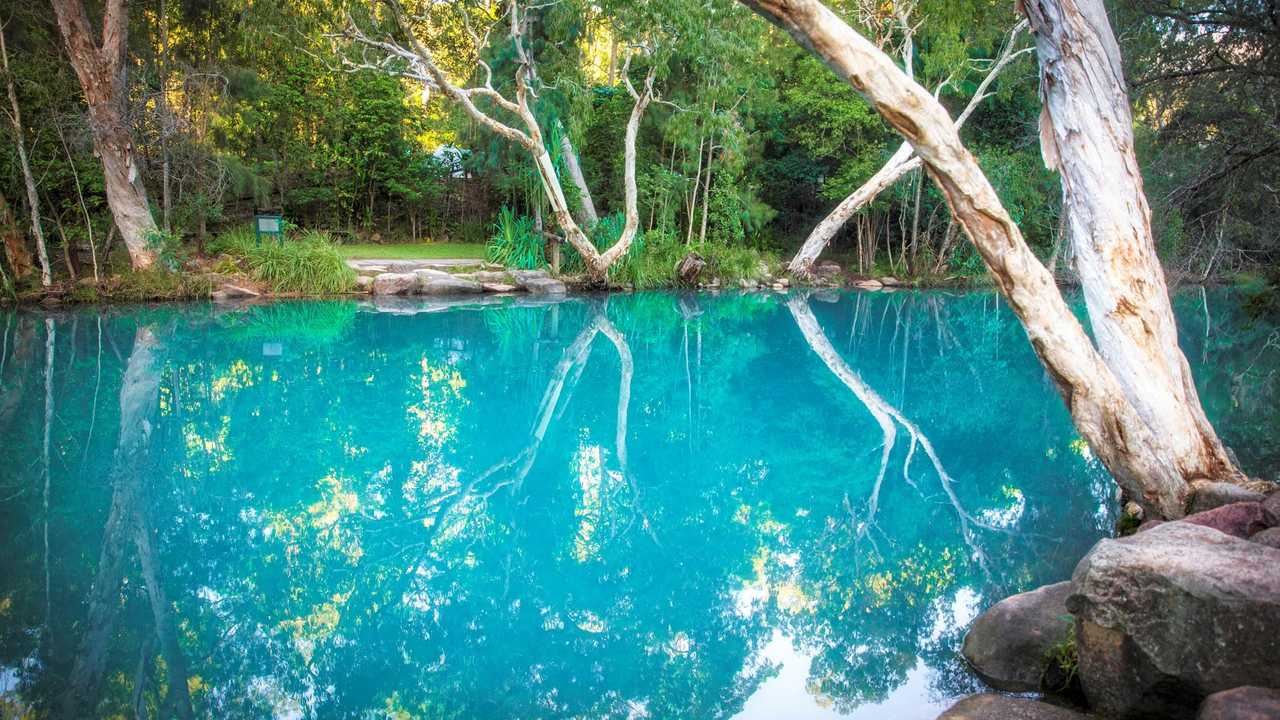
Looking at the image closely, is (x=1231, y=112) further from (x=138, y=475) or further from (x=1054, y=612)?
(x=138, y=475)

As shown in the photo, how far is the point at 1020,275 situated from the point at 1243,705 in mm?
2352

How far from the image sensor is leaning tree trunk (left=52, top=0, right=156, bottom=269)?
40.6ft

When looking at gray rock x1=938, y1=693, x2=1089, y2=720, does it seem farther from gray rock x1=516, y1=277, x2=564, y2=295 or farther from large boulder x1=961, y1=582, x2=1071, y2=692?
gray rock x1=516, y1=277, x2=564, y2=295

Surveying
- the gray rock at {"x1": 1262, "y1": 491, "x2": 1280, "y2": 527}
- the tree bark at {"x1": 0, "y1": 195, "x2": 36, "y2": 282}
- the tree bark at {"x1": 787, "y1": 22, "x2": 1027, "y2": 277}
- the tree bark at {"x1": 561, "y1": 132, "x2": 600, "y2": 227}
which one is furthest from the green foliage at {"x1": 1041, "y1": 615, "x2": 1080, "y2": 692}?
the tree bark at {"x1": 787, "y1": 22, "x2": 1027, "y2": 277}

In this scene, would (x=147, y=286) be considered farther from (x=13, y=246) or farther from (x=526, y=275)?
(x=526, y=275)

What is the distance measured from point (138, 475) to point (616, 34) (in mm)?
11521

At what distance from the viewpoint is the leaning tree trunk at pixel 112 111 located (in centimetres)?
1237

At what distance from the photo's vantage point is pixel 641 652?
3.35 m

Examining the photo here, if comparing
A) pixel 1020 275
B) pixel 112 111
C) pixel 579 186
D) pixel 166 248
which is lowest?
pixel 1020 275

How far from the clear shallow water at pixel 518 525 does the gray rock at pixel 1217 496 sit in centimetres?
64

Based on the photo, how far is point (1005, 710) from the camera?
8.76 feet

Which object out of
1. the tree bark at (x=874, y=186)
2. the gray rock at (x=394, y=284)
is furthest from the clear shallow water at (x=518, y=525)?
the tree bark at (x=874, y=186)

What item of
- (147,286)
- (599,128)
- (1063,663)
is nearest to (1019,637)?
(1063,663)

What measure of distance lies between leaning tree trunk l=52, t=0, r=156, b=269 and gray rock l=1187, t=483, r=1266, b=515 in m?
14.2
